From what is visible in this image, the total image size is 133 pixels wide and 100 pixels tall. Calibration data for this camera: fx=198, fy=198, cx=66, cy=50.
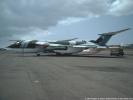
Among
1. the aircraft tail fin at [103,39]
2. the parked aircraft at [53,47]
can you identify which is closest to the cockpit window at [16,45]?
the parked aircraft at [53,47]

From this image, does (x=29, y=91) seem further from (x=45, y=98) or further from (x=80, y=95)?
(x=80, y=95)

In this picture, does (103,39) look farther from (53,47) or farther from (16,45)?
(16,45)

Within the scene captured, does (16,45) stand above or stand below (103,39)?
below

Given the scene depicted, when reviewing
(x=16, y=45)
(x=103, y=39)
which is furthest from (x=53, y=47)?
(x=103, y=39)

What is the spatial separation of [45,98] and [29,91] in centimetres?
123

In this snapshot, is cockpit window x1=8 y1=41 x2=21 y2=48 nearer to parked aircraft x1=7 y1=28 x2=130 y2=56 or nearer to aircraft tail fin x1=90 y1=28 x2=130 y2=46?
parked aircraft x1=7 y1=28 x2=130 y2=56

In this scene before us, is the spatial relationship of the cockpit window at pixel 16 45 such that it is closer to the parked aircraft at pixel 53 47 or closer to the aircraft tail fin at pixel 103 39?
the parked aircraft at pixel 53 47

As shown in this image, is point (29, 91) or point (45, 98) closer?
point (45, 98)

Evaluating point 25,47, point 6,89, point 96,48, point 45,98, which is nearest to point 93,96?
point 45,98

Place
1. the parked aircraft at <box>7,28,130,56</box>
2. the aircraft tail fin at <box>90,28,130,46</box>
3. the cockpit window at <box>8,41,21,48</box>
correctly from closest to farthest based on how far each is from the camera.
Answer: the parked aircraft at <box>7,28,130,56</box>
the cockpit window at <box>8,41,21,48</box>
the aircraft tail fin at <box>90,28,130,46</box>

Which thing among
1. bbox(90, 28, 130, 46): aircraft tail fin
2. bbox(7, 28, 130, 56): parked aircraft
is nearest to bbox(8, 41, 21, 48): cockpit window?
bbox(7, 28, 130, 56): parked aircraft

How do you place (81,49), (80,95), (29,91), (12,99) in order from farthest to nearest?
(81,49), (29,91), (80,95), (12,99)

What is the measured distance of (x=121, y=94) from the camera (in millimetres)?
6637

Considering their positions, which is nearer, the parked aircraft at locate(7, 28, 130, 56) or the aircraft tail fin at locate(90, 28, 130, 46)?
the parked aircraft at locate(7, 28, 130, 56)
